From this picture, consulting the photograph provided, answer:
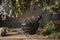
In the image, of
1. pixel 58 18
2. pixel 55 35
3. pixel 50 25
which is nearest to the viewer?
pixel 55 35

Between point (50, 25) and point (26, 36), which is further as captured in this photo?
point (50, 25)

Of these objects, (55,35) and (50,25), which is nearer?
(55,35)

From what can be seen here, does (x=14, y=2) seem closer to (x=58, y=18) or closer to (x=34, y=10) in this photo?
(x=34, y=10)

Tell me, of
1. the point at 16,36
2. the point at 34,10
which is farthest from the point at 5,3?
the point at 34,10

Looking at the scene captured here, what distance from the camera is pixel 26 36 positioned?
147 cm

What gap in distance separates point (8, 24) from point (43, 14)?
15.8 inches

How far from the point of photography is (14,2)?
150 cm

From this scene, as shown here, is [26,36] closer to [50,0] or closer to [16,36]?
[16,36]

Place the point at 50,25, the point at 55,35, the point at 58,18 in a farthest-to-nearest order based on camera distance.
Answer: the point at 58,18
the point at 50,25
the point at 55,35

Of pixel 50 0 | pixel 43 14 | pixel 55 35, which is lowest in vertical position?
pixel 55 35

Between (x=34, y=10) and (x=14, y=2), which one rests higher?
(x=14, y=2)

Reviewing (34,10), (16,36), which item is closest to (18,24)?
(34,10)

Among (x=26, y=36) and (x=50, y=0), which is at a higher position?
(x=50, y=0)

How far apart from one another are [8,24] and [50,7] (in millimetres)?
594
